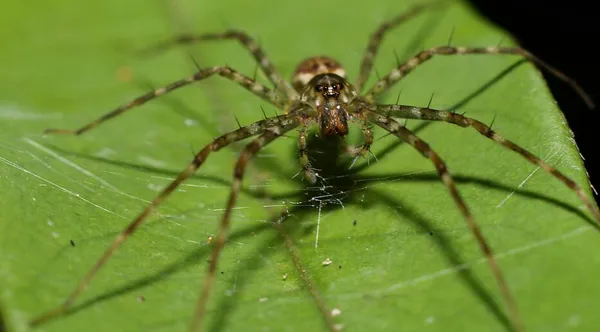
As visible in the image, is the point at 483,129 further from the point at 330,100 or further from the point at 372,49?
the point at 372,49

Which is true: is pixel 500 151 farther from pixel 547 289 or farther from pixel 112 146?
pixel 112 146

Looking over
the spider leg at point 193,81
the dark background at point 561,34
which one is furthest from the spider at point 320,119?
the dark background at point 561,34

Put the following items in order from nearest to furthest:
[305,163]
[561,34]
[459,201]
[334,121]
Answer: [459,201] < [305,163] < [334,121] < [561,34]

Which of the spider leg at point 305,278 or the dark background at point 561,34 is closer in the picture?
the spider leg at point 305,278

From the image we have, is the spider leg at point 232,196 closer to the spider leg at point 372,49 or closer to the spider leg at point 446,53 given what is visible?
the spider leg at point 446,53

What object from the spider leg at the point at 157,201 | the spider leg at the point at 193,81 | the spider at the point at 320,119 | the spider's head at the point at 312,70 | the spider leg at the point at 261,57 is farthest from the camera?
the spider leg at the point at 261,57

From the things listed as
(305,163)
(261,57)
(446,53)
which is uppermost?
(261,57)

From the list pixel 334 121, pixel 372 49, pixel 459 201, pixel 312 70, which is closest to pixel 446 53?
pixel 372 49
